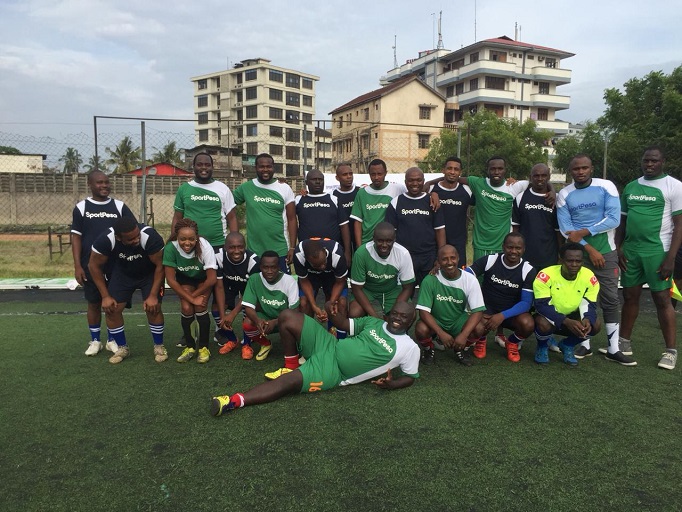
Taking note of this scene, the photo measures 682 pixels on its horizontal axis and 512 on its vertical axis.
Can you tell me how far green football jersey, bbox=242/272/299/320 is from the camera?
453 cm

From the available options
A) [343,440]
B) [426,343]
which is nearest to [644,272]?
[426,343]

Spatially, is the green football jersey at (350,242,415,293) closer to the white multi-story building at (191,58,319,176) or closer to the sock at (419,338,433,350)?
the sock at (419,338,433,350)

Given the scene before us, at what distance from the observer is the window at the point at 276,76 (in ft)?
182

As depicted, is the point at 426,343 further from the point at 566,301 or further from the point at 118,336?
the point at 118,336

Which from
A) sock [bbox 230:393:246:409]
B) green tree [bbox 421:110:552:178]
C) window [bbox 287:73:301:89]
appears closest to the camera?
sock [bbox 230:393:246:409]

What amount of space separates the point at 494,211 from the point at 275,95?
180 feet

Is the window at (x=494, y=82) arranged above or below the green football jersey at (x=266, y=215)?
above

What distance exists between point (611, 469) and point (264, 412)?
7.06 ft

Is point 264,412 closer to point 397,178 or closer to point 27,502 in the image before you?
point 27,502

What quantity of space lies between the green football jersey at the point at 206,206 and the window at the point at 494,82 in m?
48.7

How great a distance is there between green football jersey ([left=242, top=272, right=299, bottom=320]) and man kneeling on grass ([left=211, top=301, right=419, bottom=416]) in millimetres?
523

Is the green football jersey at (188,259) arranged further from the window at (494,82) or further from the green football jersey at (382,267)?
the window at (494,82)

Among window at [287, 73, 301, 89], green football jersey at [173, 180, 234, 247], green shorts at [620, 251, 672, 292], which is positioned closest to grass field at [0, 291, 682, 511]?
green shorts at [620, 251, 672, 292]

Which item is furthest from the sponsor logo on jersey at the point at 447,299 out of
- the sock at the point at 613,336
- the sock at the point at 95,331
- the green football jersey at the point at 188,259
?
the sock at the point at 95,331
